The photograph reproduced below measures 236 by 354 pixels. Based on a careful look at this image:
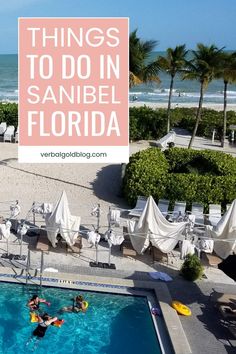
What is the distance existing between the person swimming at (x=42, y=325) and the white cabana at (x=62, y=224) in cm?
341

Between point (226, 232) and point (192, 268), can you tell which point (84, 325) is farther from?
point (226, 232)

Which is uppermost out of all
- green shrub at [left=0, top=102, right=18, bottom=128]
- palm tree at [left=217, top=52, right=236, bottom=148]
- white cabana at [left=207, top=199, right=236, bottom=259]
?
palm tree at [left=217, top=52, right=236, bottom=148]

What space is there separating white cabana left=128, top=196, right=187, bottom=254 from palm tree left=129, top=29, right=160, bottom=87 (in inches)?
423

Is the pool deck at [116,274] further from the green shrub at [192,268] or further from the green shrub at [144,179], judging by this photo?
the green shrub at [144,179]

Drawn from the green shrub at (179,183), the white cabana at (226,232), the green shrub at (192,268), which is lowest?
the green shrub at (192,268)

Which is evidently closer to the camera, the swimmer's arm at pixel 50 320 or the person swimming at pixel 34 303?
the swimmer's arm at pixel 50 320

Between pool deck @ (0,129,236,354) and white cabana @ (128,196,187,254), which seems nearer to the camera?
pool deck @ (0,129,236,354)

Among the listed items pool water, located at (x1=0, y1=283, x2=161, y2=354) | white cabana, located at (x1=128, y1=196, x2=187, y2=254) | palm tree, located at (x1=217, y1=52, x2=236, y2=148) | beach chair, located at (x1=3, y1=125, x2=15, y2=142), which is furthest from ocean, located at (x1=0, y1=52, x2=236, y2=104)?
pool water, located at (x1=0, y1=283, x2=161, y2=354)

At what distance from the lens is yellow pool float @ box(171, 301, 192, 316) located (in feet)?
40.8

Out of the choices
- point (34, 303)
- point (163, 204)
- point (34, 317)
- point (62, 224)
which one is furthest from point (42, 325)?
point (163, 204)

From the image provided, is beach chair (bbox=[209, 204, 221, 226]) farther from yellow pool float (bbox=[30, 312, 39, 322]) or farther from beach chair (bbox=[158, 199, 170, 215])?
yellow pool float (bbox=[30, 312, 39, 322])

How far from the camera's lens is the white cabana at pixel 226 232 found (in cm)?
1483

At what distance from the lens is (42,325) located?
11.8 meters

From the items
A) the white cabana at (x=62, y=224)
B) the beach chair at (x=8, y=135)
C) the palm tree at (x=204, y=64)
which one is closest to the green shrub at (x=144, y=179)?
the white cabana at (x=62, y=224)
